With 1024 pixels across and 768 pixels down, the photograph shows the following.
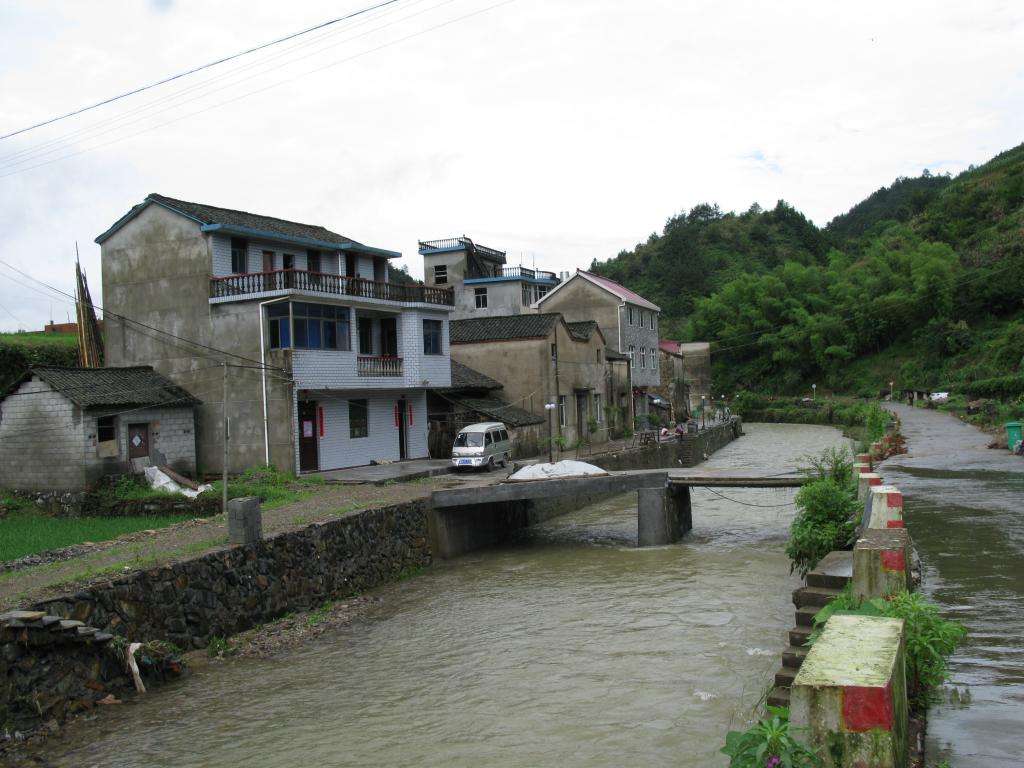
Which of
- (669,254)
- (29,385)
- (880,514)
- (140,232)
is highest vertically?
(669,254)

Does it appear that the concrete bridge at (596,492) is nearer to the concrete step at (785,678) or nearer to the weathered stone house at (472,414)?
the weathered stone house at (472,414)

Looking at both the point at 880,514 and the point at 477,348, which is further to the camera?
the point at 477,348

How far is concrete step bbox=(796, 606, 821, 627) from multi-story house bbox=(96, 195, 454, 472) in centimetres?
1831

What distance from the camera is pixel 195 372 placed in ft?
90.4

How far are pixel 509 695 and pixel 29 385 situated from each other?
62.0ft

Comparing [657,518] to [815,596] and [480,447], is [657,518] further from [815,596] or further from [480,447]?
[815,596]

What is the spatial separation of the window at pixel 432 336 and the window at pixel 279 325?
6510 millimetres

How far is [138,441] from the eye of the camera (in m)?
25.1

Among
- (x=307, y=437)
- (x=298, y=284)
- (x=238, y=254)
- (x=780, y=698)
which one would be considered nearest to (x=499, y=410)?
(x=307, y=437)

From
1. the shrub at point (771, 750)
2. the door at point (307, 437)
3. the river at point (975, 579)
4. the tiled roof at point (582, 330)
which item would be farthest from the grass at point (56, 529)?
the tiled roof at point (582, 330)

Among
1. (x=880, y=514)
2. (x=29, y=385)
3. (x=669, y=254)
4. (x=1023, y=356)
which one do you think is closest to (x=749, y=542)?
(x=880, y=514)

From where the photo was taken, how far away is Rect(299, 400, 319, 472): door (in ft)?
89.4

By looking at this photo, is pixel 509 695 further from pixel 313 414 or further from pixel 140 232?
pixel 140 232

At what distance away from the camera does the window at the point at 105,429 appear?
78.8 ft
